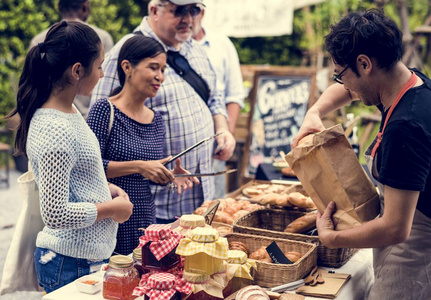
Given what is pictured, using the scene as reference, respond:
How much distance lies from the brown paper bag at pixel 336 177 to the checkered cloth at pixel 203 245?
0.50 meters

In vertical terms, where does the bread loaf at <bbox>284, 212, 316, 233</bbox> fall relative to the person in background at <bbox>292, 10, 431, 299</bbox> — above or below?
below

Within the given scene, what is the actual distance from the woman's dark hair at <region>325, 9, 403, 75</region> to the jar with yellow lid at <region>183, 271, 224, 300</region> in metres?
0.91

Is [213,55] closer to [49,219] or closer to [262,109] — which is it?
[262,109]

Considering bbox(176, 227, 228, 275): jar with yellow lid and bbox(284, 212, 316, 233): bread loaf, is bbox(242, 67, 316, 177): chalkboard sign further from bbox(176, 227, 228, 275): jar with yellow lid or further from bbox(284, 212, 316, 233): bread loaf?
bbox(176, 227, 228, 275): jar with yellow lid

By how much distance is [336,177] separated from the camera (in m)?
2.19

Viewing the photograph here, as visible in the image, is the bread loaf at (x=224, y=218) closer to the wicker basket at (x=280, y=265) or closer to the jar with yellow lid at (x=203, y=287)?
the wicker basket at (x=280, y=265)

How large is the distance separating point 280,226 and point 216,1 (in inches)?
191

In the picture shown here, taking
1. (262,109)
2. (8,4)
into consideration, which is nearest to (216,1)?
(262,109)

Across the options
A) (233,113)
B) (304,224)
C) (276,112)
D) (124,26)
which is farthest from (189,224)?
(124,26)

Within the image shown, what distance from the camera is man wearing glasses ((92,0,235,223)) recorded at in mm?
3508

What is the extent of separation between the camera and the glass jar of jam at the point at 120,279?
6.56ft

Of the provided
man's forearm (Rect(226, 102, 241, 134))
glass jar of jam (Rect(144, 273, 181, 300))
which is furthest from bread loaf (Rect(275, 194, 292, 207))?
man's forearm (Rect(226, 102, 241, 134))

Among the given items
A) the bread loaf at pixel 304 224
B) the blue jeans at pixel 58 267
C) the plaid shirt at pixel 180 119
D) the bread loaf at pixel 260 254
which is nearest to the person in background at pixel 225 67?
the plaid shirt at pixel 180 119

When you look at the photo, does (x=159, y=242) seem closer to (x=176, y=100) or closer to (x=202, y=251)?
(x=202, y=251)
